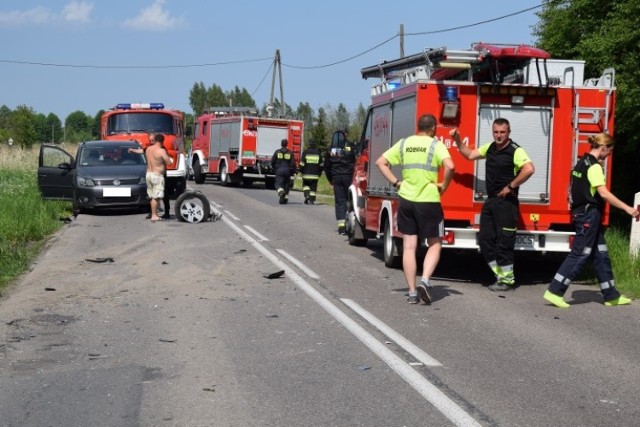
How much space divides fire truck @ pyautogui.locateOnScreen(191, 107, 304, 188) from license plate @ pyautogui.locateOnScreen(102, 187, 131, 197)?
45.1ft

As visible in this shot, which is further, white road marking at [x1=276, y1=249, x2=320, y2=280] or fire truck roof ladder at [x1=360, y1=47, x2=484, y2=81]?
white road marking at [x1=276, y1=249, x2=320, y2=280]

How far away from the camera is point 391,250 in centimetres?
1223

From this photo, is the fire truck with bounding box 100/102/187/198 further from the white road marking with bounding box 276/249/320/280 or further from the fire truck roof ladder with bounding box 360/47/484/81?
the fire truck roof ladder with bounding box 360/47/484/81

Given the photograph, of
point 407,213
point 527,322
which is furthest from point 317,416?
point 407,213

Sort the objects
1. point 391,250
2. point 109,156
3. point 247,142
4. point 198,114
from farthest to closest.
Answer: point 198,114 → point 247,142 → point 109,156 → point 391,250

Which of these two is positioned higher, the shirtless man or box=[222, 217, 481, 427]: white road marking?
the shirtless man

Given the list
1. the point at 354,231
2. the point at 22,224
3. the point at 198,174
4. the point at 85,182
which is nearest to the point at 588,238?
the point at 354,231

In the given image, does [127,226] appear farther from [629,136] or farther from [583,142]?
[629,136]

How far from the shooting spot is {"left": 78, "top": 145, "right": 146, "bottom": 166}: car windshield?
2077cm

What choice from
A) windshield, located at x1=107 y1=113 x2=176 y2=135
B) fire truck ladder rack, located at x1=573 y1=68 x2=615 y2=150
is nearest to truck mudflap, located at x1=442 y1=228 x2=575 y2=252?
fire truck ladder rack, located at x1=573 y1=68 x2=615 y2=150

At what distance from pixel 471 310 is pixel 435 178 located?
1.44 meters

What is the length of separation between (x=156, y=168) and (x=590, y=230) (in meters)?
10.8

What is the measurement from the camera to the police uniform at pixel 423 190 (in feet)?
31.2

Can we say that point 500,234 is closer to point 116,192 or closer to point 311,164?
point 116,192
